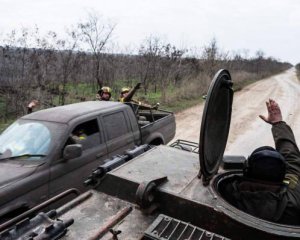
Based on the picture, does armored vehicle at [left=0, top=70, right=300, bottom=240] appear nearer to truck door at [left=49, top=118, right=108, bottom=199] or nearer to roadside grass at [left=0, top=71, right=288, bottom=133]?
truck door at [left=49, top=118, right=108, bottom=199]

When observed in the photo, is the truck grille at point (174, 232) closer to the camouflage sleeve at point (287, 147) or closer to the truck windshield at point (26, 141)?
the camouflage sleeve at point (287, 147)

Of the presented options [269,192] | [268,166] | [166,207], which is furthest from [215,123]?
[166,207]

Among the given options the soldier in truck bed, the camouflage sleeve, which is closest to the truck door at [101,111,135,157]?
the camouflage sleeve

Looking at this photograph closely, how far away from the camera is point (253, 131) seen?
11.5 meters

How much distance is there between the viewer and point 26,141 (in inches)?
184

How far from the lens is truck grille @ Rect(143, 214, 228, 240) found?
219 centimetres

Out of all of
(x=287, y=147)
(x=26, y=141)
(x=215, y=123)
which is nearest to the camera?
(x=215, y=123)

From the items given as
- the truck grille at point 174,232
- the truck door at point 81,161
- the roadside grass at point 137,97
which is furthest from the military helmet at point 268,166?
the roadside grass at point 137,97

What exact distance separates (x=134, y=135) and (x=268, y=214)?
3.79 m

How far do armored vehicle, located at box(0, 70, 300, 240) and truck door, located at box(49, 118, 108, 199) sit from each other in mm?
1353

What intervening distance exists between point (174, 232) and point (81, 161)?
2.85m

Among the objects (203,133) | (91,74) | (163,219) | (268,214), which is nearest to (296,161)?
(268,214)

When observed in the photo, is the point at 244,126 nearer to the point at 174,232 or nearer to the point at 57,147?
the point at 57,147

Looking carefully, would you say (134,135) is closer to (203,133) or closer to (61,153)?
(61,153)
